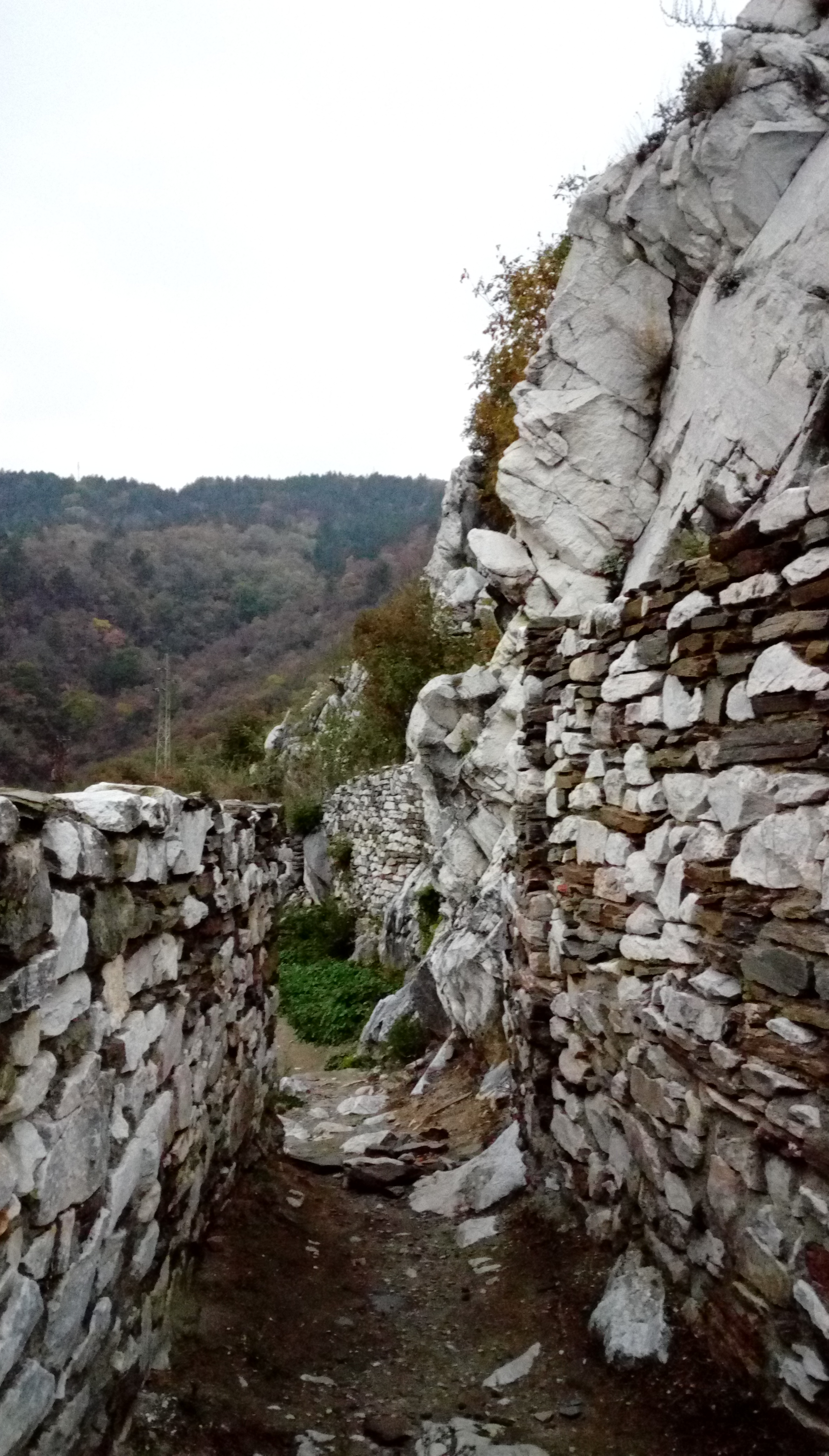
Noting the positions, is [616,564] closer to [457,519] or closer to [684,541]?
[684,541]

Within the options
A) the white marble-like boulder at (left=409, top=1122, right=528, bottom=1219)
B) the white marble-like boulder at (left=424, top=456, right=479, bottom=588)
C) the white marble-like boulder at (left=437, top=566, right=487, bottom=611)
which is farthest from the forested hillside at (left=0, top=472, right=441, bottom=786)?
the white marble-like boulder at (left=424, top=456, right=479, bottom=588)

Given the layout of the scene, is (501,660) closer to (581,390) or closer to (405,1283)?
(581,390)

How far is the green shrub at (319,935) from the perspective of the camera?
16.5 meters

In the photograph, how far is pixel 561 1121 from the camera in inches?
189

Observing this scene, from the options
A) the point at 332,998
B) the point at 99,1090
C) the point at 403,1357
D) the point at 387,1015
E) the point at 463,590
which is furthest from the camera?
the point at 463,590

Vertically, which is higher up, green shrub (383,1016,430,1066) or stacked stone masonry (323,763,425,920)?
stacked stone masonry (323,763,425,920)

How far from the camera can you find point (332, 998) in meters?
13.0

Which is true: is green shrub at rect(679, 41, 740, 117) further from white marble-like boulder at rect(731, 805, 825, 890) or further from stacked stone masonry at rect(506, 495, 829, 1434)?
white marble-like boulder at rect(731, 805, 825, 890)

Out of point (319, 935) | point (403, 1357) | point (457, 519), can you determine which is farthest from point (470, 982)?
point (457, 519)

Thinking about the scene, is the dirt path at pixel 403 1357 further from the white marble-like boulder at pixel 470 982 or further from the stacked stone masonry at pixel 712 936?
the white marble-like boulder at pixel 470 982

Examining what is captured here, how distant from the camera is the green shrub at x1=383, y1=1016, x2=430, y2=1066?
32.7 ft

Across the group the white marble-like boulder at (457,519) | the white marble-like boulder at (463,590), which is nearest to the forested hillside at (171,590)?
the white marble-like boulder at (463,590)

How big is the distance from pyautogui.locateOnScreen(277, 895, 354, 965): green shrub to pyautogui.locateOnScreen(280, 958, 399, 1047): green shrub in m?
1.40

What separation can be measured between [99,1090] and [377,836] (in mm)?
14297
